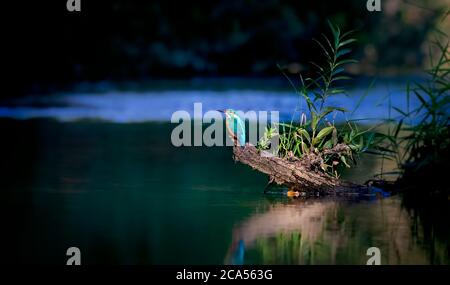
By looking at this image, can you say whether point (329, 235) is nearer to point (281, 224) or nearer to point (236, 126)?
point (281, 224)

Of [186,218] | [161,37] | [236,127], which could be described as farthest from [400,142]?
[161,37]

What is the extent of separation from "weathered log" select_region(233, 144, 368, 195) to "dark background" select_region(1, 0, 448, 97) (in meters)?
11.7

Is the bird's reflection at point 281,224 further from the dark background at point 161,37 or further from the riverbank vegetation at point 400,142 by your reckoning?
the dark background at point 161,37

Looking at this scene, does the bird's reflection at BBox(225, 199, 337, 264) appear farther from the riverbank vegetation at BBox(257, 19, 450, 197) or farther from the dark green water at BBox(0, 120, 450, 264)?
the riverbank vegetation at BBox(257, 19, 450, 197)

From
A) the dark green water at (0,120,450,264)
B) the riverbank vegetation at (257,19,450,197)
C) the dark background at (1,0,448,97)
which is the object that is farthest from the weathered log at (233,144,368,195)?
the dark background at (1,0,448,97)

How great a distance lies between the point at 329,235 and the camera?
17.7 ft

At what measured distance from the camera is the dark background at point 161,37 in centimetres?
1816

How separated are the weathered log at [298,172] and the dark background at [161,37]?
461 inches

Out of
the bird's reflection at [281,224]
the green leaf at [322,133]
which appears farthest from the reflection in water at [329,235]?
the green leaf at [322,133]

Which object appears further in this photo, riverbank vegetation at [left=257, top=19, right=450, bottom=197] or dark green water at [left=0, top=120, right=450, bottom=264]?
riverbank vegetation at [left=257, top=19, right=450, bottom=197]

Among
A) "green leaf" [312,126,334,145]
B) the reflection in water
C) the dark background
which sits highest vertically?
the dark background

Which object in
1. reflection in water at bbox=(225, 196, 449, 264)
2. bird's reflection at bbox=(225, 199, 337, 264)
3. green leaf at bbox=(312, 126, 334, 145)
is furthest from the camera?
green leaf at bbox=(312, 126, 334, 145)

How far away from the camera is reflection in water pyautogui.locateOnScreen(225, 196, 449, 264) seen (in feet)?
16.0

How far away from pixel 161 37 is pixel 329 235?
13.8 meters
